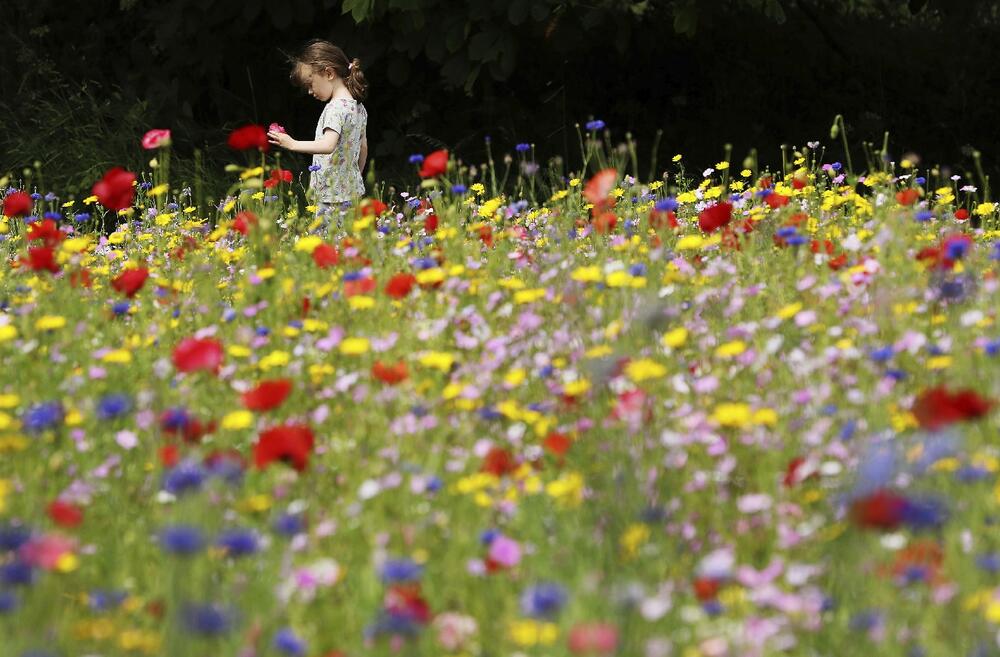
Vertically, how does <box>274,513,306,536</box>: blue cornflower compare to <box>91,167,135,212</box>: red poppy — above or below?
below

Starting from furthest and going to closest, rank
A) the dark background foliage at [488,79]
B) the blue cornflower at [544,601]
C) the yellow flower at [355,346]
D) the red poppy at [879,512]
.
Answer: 1. the dark background foliage at [488,79]
2. the yellow flower at [355,346]
3. the blue cornflower at [544,601]
4. the red poppy at [879,512]

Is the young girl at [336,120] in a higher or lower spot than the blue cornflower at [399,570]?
lower

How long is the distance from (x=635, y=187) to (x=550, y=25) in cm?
300

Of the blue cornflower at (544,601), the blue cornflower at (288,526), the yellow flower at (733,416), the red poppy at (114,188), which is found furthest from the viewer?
the red poppy at (114,188)

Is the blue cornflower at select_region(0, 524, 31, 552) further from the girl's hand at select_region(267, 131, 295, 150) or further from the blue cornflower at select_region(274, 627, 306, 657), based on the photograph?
the girl's hand at select_region(267, 131, 295, 150)

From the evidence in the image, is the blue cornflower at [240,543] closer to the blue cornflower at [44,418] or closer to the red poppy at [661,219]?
the blue cornflower at [44,418]

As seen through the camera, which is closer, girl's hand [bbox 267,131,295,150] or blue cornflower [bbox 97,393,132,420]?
blue cornflower [bbox 97,393,132,420]

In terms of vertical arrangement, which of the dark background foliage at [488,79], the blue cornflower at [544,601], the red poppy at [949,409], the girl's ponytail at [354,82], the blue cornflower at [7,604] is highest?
the red poppy at [949,409]

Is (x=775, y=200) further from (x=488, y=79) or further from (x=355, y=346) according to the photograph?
(x=488, y=79)

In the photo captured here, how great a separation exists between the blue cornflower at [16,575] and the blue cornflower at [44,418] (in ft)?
2.24

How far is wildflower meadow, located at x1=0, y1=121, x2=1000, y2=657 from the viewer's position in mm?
2150

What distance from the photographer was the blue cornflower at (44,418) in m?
2.74

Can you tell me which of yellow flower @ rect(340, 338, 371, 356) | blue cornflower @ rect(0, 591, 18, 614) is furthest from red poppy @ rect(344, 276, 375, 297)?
blue cornflower @ rect(0, 591, 18, 614)

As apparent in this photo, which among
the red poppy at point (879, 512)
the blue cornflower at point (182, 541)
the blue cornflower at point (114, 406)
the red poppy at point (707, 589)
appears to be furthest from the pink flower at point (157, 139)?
the red poppy at point (879, 512)
